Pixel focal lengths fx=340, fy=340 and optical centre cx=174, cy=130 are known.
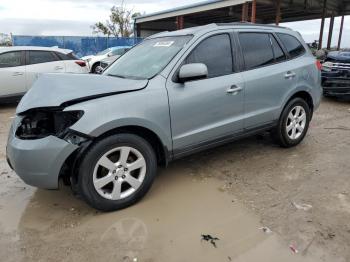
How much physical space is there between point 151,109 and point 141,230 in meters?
1.16

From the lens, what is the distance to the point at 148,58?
405 centimetres

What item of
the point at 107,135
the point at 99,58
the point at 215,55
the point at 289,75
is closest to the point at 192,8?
the point at 99,58

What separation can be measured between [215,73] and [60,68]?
6.29 meters

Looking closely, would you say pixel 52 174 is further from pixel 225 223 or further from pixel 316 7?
pixel 316 7

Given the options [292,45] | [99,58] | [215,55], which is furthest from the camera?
[99,58]

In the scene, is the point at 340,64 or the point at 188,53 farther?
the point at 340,64

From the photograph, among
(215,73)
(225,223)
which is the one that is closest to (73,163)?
(225,223)

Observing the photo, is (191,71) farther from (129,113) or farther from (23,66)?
(23,66)

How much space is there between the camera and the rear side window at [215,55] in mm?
3865

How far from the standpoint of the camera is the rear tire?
190 inches

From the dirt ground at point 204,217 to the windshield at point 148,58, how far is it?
4.31 feet

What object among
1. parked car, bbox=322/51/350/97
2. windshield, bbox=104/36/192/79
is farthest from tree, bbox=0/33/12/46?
windshield, bbox=104/36/192/79

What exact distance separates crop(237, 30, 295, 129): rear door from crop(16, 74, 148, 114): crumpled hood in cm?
148

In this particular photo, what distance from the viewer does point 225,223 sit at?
316cm
